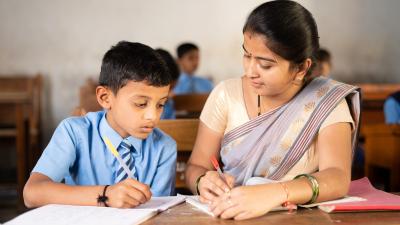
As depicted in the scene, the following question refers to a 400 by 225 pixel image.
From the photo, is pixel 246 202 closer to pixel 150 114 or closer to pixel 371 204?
pixel 371 204

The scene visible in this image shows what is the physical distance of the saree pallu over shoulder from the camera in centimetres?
174

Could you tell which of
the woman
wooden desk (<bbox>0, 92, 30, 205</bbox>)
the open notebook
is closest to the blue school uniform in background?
Answer: wooden desk (<bbox>0, 92, 30, 205</bbox>)

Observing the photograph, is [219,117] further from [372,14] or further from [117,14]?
[372,14]

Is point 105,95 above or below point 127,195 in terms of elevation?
above

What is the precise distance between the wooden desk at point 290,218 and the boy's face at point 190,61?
221 inches

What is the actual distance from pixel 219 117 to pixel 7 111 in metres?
5.31

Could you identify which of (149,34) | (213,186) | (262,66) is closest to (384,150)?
(262,66)

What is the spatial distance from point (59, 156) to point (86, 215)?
36 centimetres

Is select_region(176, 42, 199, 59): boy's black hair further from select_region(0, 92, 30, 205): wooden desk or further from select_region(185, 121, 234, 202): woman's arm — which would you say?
select_region(185, 121, 234, 202): woman's arm

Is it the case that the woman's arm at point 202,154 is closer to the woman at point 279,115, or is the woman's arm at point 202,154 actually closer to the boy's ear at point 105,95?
the woman at point 279,115

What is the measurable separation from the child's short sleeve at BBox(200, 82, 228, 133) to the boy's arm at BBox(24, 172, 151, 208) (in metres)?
0.51

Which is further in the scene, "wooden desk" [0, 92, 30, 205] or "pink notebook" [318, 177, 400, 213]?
"wooden desk" [0, 92, 30, 205]

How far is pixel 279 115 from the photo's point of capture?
69.8 inches

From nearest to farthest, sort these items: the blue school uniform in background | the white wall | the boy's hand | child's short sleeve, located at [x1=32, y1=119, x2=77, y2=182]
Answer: the boy's hand < child's short sleeve, located at [x1=32, y1=119, x2=77, y2=182] < the blue school uniform in background < the white wall
